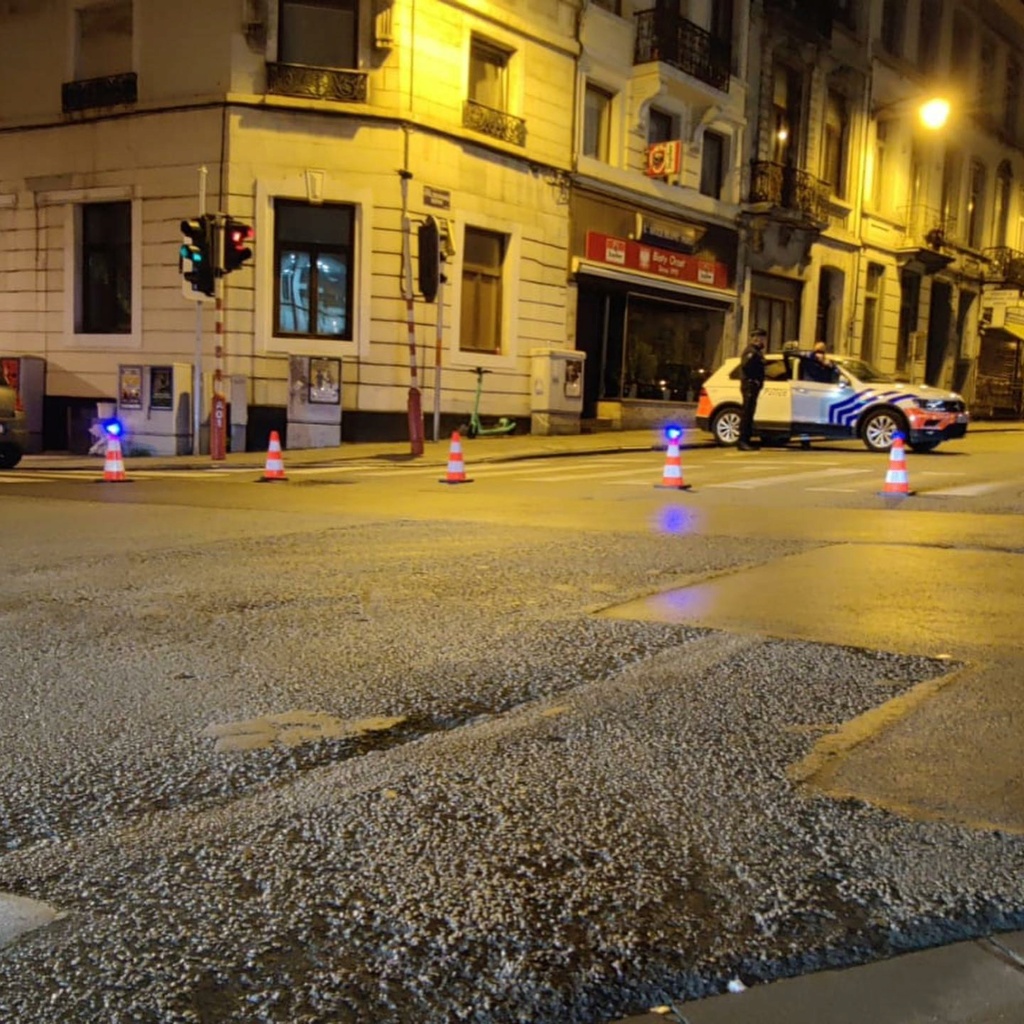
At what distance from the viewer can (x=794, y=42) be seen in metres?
29.1

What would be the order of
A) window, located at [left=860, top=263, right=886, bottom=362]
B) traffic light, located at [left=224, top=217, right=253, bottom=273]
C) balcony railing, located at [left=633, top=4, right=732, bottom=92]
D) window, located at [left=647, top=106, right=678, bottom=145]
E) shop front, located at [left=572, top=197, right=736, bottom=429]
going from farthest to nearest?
window, located at [left=860, top=263, right=886, bottom=362], window, located at [left=647, top=106, right=678, bottom=145], balcony railing, located at [left=633, top=4, right=732, bottom=92], shop front, located at [left=572, top=197, right=736, bottom=429], traffic light, located at [left=224, top=217, right=253, bottom=273]

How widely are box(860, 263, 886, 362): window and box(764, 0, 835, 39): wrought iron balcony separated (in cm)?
764

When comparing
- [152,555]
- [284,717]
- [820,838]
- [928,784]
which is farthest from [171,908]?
[152,555]

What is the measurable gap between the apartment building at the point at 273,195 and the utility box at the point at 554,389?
634 mm

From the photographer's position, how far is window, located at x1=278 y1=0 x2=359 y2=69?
19.8 metres

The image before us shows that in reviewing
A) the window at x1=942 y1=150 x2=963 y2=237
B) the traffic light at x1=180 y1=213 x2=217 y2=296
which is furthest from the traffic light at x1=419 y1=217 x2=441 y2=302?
the window at x1=942 y1=150 x2=963 y2=237

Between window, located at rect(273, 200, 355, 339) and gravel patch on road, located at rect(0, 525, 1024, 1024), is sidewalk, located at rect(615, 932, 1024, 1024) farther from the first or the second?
window, located at rect(273, 200, 355, 339)

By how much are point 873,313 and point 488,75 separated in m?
17.4

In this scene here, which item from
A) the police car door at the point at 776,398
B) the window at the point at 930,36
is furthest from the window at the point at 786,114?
the police car door at the point at 776,398

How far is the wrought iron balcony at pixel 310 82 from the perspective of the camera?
19.6 metres

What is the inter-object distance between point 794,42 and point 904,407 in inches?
620

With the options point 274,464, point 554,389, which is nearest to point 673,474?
point 274,464

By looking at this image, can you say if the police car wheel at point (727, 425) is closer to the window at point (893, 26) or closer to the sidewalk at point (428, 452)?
the sidewalk at point (428, 452)

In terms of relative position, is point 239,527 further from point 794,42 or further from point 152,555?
point 794,42
